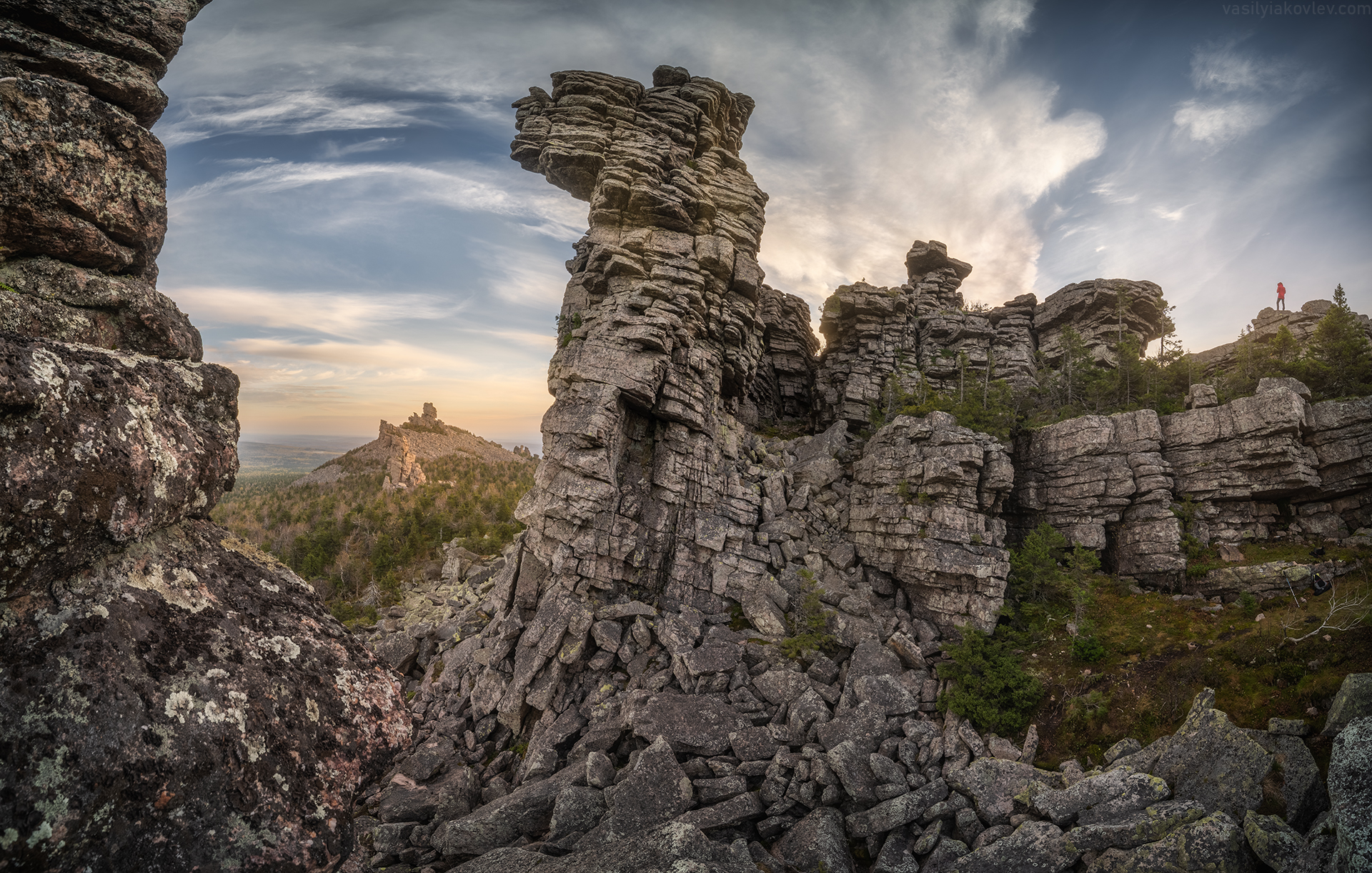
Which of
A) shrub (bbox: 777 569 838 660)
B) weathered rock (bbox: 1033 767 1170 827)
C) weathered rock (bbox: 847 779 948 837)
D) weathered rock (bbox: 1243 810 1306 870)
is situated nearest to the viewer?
weathered rock (bbox: 1243 810 1306 870)

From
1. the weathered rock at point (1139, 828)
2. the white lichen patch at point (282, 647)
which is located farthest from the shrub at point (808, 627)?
the white lichen patch at point (282, 647)

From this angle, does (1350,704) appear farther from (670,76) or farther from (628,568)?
(670,76)

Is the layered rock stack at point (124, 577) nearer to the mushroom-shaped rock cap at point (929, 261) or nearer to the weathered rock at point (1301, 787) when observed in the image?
the weathered rock at point (1301, 787)

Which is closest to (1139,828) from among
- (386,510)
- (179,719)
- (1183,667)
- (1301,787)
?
(1301,787)

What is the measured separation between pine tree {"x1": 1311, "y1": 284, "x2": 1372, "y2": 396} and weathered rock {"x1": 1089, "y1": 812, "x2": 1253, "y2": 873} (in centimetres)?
3533

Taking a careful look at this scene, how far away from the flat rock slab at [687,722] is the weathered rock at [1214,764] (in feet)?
40.8

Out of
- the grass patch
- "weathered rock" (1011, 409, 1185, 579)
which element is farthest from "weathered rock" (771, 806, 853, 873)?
"weathered rock" (1011, 409, 1185, 579)

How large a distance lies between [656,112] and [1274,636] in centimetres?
4060

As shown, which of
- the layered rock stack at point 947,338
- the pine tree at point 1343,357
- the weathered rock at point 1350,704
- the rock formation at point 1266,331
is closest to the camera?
the weathered rock at point 1350,704

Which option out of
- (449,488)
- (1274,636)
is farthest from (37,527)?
(449,488)

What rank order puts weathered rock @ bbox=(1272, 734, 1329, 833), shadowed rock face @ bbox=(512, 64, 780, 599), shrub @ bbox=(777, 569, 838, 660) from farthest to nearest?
shadowed rock face @ bbox=(512, 64, 780, 599) → shrub @ bbox=(777, 569, 838, 660) → weathered rock @ bbox=(1272, 734, 1329, 833)

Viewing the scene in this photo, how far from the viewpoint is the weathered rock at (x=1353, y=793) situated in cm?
923

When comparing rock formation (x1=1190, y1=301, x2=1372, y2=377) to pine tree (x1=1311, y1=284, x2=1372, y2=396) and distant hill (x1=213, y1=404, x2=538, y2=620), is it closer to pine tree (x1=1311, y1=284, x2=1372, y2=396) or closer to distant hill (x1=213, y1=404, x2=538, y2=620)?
pine tree (x1=1311, y1=284, x2=1372, y2=396)

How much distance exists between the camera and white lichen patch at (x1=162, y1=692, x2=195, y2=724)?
3.80 meters
